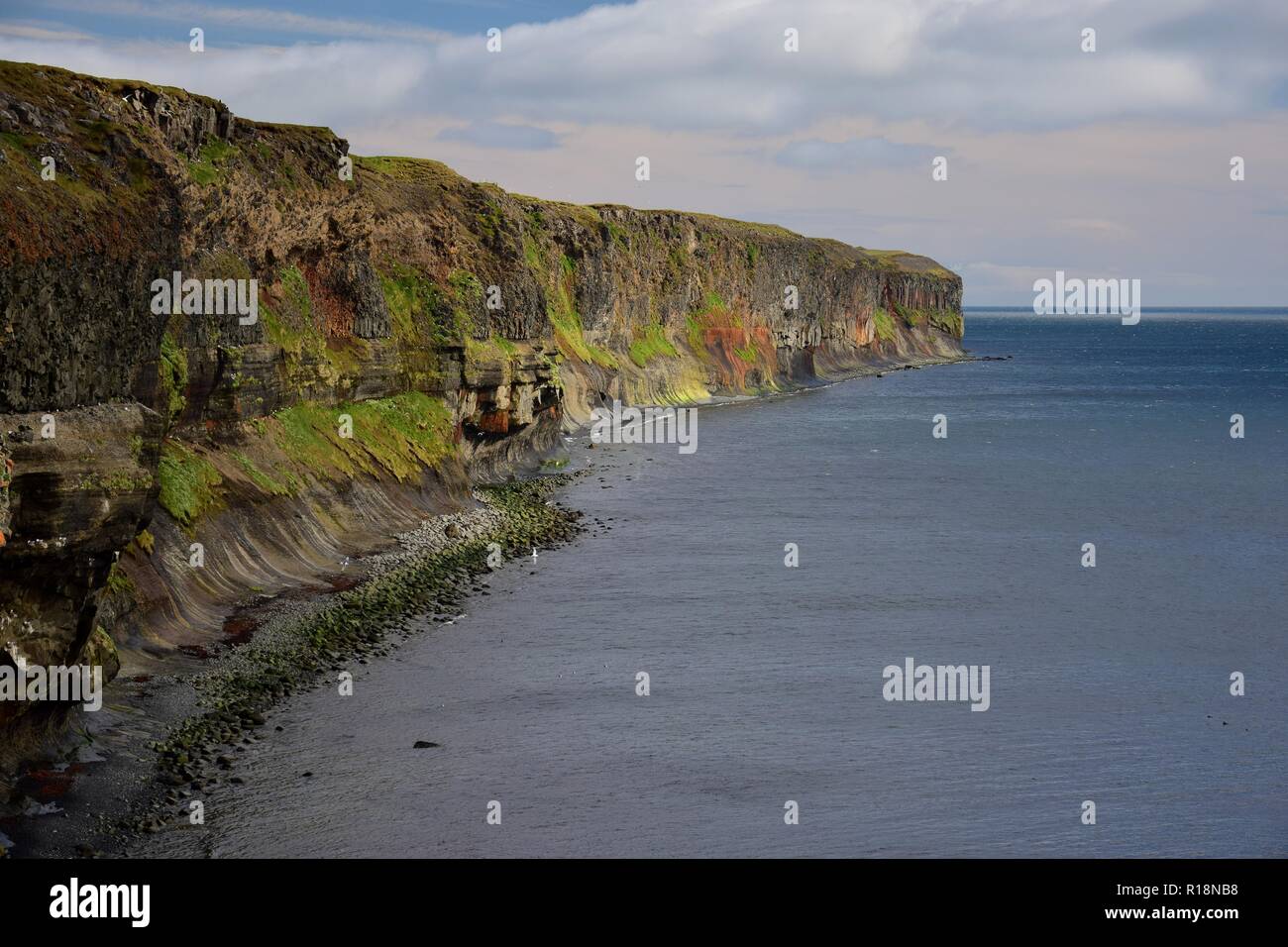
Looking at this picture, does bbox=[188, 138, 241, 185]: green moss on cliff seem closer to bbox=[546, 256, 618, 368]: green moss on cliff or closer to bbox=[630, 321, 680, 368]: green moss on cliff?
bbox=[546, 256, 618, 368]: green moss on cliff

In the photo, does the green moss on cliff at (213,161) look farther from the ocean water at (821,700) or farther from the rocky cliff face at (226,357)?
the ocean water at (821,700)

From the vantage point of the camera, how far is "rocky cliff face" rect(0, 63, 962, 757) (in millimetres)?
20734

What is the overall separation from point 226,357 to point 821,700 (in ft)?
63.8

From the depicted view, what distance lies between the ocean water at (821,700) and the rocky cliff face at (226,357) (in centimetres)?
485

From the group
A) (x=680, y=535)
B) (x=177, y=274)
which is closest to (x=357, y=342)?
(x=680, y=535)

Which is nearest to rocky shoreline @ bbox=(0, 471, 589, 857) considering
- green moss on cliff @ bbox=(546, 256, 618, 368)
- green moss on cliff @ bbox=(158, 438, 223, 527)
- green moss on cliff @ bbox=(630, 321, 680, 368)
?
green moss on cliff @ bbox=(158, 438, 223, 527)

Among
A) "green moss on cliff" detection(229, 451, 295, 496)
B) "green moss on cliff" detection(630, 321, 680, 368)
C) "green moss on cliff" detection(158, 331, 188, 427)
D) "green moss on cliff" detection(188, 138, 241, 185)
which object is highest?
"green moss on cliff" detection(188, 138, 241, 185)

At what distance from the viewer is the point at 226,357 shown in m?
37.9

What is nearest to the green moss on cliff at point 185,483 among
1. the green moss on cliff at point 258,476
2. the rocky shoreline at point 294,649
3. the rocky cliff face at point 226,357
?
the rocky cliff face at point 226,357

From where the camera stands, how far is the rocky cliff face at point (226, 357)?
20.7m

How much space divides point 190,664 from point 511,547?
64.5 feet

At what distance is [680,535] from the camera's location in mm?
52250

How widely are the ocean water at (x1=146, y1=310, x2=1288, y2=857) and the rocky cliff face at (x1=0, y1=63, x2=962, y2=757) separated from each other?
4850 millimetres
